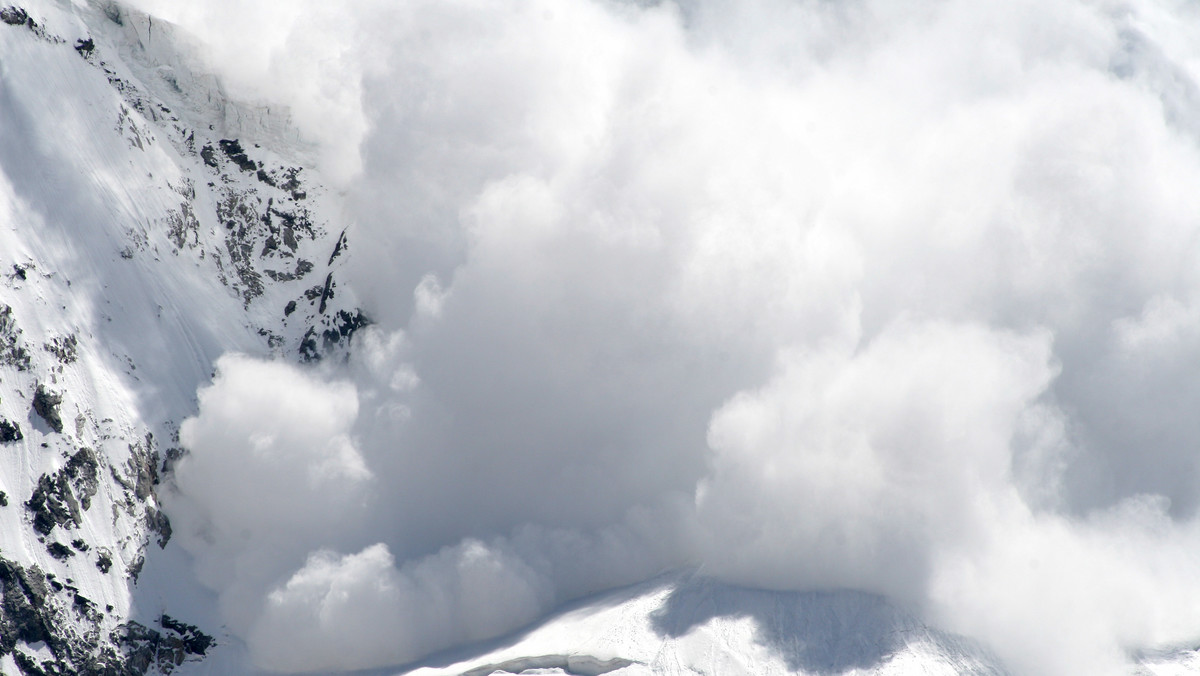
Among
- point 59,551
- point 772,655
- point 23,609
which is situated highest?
point 59,551

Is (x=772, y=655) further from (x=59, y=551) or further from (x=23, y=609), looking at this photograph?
(x=23, y=609)

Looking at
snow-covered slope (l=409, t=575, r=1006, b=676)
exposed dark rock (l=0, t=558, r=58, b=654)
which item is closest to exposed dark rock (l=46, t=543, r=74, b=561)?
exposed dark rock (l=0, t=558, r=58, b=654)

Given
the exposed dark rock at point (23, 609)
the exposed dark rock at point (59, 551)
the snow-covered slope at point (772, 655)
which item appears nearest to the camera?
the exposed dark rock at point (23, 609)

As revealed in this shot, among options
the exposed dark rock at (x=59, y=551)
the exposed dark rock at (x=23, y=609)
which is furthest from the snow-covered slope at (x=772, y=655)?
the exposed dark rock at (x=59, y=551)

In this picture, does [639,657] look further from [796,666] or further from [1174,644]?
[1174,644]

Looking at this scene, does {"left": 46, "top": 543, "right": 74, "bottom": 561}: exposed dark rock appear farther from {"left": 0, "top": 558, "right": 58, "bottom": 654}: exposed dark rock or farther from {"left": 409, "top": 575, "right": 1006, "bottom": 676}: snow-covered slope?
{"left": 409, "top": 575, "right": 1006, "bottom": 676}: snow-covered slope

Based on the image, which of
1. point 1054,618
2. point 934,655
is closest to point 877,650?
point 934,655

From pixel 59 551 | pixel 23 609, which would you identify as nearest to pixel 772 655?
pixel 59 551

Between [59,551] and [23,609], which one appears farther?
[59,551]

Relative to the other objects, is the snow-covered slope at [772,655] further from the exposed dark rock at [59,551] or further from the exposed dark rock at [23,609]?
the exposed dark rock at [59,551]

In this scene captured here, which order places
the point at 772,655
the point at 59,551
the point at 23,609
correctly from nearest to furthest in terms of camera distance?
the point at 23,609
the point at 772,655
the point at 59,551

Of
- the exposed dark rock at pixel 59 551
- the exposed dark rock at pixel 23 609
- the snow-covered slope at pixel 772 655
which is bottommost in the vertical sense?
the snow-covered slope at pixel 772 655

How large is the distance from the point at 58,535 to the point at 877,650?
359 feet

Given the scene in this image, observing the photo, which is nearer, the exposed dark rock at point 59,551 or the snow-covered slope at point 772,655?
the snow-covered slope at point 772,655
